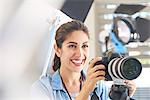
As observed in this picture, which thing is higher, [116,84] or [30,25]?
[30,25]

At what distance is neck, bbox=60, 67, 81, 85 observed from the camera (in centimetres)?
87

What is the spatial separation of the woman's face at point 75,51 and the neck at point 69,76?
17 millimetres

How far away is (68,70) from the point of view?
0.87 metres

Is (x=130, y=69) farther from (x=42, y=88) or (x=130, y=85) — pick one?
(x=42, y=88)

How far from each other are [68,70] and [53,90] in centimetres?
7

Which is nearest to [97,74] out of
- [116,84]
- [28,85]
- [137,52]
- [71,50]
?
[116,84]

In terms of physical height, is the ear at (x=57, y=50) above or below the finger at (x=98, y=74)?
above

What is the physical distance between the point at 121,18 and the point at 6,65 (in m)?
0.45

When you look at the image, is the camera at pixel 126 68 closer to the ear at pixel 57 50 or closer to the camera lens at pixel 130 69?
the camera lens at pixel 130 69

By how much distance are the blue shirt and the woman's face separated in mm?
51

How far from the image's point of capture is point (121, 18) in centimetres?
63

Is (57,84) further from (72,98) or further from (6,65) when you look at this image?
(6,65)

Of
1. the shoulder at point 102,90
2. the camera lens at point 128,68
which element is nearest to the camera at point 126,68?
the camera lens at point 128,68

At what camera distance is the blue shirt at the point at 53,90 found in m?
0.84
